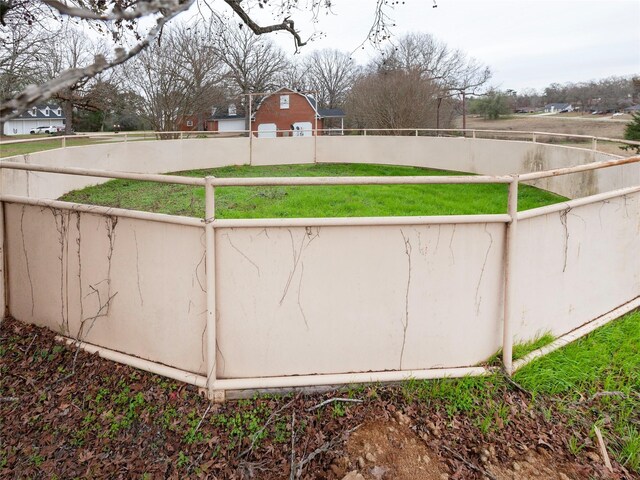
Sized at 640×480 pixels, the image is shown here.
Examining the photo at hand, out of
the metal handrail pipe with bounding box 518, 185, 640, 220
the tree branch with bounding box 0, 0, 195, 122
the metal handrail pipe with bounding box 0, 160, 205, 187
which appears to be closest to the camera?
the tree branch with bounding box 0, 0, 195, 122

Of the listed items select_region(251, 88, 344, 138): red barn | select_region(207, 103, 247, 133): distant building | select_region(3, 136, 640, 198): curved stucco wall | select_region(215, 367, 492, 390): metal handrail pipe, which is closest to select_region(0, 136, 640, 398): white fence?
select_region(215, 367, 492, 390): metal handrail pipe

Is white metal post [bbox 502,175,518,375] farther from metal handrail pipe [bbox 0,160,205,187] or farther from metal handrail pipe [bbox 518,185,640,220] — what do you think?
metal handrail pipe [bbox 0,160,205,187]

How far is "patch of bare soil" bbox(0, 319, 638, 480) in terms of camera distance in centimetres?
228

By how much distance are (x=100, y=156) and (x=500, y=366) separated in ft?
36.6

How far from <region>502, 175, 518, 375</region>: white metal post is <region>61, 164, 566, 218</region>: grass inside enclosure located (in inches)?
163

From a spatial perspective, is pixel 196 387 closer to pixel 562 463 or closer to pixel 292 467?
pixel 292 467

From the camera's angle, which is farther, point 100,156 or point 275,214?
point 100,156

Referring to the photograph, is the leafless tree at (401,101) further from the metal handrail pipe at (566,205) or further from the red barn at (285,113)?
the metal handrail pipe at (566,205)

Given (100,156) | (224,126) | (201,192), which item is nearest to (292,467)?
(201,192)

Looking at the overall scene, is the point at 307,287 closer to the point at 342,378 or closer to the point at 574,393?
the point at 342,378

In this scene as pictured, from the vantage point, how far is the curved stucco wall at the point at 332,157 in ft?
26.9

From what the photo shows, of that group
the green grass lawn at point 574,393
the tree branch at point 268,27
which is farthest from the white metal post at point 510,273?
the tree branch at point 268,27

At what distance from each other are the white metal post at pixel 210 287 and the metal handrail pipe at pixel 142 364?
6 cm

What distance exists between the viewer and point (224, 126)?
4016 centimetres
